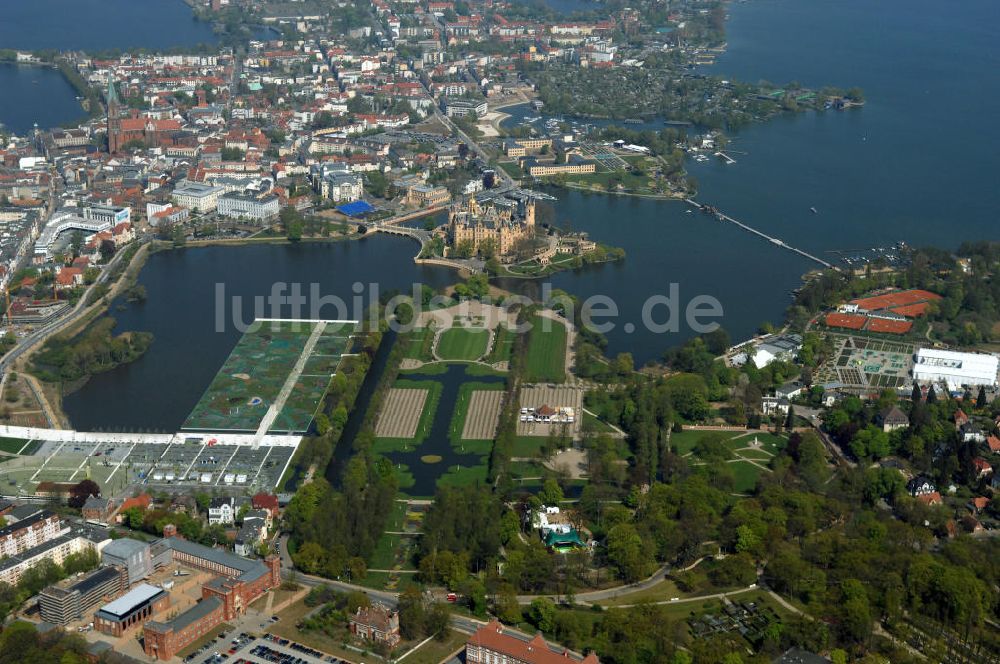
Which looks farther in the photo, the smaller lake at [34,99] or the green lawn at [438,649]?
the smaller lake at [34,99]

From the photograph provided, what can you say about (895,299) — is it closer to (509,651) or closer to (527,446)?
(527,446)

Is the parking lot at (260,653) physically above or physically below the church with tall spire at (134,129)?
below

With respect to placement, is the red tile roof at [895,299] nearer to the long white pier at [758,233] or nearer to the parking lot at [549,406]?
the long white pier at [758,233]

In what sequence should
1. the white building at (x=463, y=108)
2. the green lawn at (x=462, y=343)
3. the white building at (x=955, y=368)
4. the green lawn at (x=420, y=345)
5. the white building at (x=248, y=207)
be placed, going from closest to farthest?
the white building at (x=955, y=368) < the green lawn at (x=420, y=345) < the green lawn at (x=462, y=343) < the white building at (x=248, y=207) < the white building at (x=463, y=108)

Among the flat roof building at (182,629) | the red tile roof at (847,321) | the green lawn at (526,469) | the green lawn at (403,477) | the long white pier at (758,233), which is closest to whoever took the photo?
the flat roof building at (182,629)

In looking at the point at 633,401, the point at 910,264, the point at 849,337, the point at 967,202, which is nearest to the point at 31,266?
the point at 633,401

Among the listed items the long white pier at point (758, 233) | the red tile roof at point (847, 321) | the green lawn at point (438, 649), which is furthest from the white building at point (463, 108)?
the green lawn at point (438, 649)

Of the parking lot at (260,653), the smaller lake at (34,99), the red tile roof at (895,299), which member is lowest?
the red tile roof at (895,299)
